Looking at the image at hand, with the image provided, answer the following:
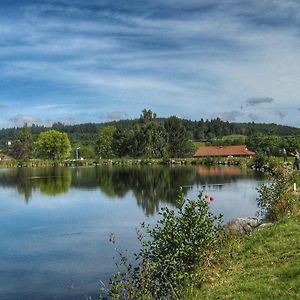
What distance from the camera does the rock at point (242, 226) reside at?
18000 millimetres

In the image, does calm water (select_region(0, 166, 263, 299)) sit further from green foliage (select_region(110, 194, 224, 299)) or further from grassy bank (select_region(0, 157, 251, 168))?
grassy bank (select_region(0, 157, 251, 168))

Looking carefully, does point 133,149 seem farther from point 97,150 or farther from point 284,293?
point 284,293

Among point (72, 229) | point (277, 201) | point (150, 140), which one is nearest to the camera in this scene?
point (277, 201)

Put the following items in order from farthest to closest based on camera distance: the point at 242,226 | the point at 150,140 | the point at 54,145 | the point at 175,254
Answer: the point at 54,145
the point at 150,140
the point at 242,226
the point at 175,254

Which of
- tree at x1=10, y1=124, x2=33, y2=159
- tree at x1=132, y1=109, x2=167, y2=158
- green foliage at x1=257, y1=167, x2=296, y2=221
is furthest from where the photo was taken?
tree at x1=10, y1=124, x2=33, y2=159

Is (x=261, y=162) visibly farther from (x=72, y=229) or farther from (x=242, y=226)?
(x=242, y=226)

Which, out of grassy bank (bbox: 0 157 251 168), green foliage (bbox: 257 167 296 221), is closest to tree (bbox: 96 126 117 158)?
grassy bank (bbox: 0 157 251 168)

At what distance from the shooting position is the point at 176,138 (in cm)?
11262

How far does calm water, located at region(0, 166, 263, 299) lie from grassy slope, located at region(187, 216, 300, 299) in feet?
14.2

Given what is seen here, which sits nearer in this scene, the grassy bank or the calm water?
the calm water

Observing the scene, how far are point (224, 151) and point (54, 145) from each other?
1788 inches

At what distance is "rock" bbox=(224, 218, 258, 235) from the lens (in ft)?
59.1

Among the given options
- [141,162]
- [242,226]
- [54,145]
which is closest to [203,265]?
[242,226]

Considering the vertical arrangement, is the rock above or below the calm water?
above
